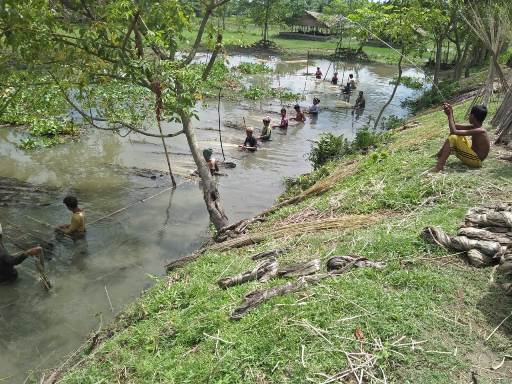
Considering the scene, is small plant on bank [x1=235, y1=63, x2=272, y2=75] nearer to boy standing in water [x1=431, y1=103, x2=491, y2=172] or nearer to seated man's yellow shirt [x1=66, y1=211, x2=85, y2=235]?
seated man's yellow shirt [x1=66, y1=211, x2=85, y2=235]

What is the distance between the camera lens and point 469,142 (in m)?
7.48

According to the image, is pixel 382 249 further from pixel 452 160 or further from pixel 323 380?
pixel 452 160

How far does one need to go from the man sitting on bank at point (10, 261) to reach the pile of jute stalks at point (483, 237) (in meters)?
5.66

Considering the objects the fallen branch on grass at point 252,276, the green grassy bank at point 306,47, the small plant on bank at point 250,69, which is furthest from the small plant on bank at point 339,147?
the green grassy bank at point 306,47

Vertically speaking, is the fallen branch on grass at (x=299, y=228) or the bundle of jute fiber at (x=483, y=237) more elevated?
the bundle of jute fiber at (x=483, y=237)

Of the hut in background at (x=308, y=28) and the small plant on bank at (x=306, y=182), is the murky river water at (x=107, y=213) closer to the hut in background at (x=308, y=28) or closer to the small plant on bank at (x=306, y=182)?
the small plant on bank at (x=306, y=182)

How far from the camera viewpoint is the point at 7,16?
5.09 meters

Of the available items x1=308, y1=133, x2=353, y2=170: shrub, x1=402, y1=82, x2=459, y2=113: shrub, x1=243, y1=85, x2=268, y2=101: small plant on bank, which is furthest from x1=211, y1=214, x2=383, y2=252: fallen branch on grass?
x1=243, y1=85, x2=268, y2=101: small plant on bank

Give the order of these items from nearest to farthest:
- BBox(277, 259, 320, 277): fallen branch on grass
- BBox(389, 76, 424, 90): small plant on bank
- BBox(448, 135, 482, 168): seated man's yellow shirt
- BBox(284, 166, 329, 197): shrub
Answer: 1. BBox(277, 259, 320, 277): fallen branch on grass
2. BBox(448, 135, 482, 168): seated man's yellow shirt
3. BBox(284, 166, 329, 197): shrub
4. BBox(389, 76, 424, 90): small plant on bank

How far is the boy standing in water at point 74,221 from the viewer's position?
328 inches

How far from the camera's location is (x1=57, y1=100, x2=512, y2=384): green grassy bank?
3.62 metres

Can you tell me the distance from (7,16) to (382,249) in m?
4.97

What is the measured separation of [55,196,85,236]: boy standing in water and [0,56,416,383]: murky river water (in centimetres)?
24

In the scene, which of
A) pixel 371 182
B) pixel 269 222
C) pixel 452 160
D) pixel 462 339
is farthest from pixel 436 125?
pixel 462 339
